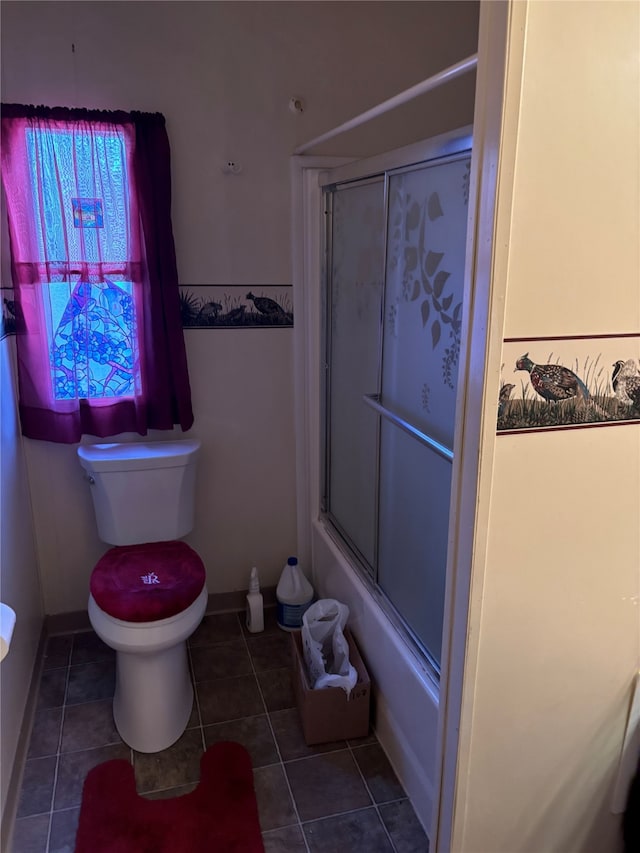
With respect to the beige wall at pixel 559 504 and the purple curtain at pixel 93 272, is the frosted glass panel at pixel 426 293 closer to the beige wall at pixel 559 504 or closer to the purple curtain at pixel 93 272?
the beige wall at pixel 559 504

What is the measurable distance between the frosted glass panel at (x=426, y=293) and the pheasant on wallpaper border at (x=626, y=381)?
43 cm

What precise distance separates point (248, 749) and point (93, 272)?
1.61 m

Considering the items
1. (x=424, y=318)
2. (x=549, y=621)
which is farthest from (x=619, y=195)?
(x=549, y=621)

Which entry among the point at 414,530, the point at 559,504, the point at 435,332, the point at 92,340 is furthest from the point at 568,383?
the point at 92,340

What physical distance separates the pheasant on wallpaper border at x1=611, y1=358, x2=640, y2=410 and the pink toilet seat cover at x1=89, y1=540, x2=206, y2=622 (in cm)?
135

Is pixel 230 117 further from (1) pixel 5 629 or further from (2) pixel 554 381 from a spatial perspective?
(1) pixel 5 629

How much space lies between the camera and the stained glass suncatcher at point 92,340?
219cm

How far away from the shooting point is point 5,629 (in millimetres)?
1179

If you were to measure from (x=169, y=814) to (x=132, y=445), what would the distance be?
1.17 m

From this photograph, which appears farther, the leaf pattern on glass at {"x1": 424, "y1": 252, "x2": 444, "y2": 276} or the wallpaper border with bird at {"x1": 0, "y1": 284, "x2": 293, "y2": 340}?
the wallpaper border with bird at {"x1": 0, "y1": 284, "x2": 293, "y2": 340}

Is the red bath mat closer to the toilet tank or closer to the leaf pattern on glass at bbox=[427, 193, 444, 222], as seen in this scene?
the toilet tank

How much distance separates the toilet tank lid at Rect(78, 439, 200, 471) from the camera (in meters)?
2.22

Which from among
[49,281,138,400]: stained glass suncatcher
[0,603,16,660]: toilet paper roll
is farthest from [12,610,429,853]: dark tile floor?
[49,281,138,400]: stained glass suncatcher

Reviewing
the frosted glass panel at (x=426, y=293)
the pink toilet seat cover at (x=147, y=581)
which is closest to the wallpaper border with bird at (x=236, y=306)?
the frosted glass panel at (x=426, y=293)
